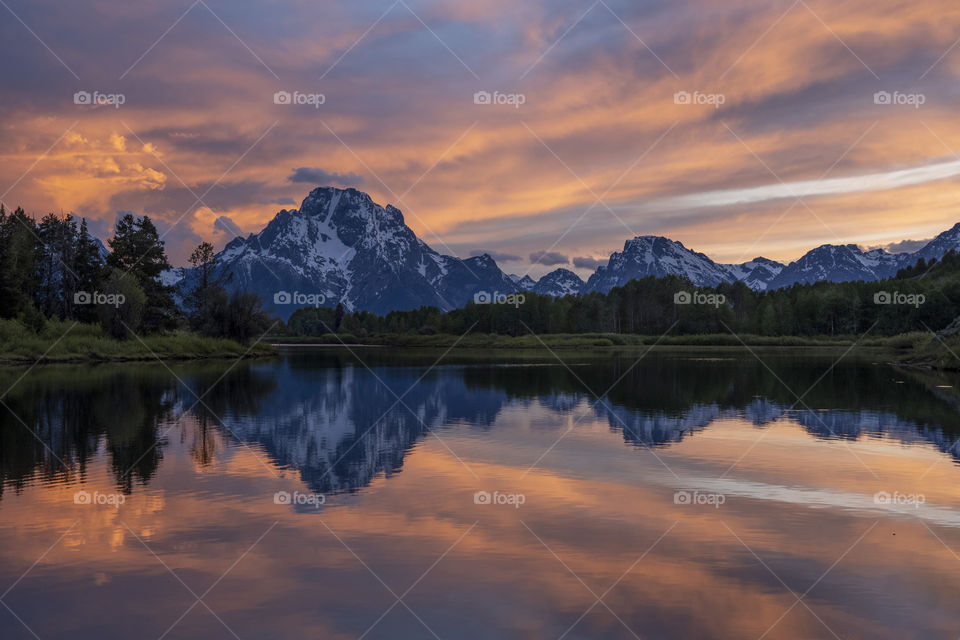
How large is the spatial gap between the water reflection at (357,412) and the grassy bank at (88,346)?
47.1 ft

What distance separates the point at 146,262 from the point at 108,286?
15509 mm

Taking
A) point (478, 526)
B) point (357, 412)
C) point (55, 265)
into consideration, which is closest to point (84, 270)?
point (55, 265)

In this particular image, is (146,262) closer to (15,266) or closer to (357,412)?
(15,266)

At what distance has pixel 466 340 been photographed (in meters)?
193

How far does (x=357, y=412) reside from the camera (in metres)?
33.6

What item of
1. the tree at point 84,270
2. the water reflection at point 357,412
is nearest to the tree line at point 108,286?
the tree at point 84,270

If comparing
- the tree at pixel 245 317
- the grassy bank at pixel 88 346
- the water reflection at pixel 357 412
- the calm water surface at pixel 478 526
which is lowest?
the calm water surface at pixel 478 526

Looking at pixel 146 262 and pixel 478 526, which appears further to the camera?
pixel 146 262

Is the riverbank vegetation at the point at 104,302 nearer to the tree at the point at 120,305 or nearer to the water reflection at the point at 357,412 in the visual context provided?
the tree at the point at 120,305

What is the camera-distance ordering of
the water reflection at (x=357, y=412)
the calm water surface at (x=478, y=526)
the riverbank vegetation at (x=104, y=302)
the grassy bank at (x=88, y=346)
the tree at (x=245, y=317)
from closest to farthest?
1. the calm water surface at (x=478, y=526)
2. the water reflection at (x=357, y=412)
3. the grassy bank at (x=88, y=346)
4. the riverbank vegetation at (x=104, y=302)
5. the tree at (x=245, y=317)

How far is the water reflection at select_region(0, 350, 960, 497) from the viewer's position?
70.5 ft

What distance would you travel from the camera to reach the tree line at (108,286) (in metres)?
79.4

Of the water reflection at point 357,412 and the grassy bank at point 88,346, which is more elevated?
the grassy bank at point 88,346

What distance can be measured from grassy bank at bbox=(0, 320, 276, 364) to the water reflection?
1434 cm
